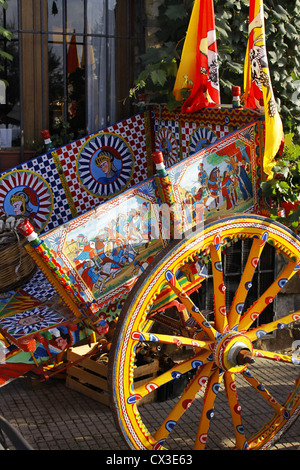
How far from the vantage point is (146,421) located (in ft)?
13.6

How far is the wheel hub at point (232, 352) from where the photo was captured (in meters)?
3.16

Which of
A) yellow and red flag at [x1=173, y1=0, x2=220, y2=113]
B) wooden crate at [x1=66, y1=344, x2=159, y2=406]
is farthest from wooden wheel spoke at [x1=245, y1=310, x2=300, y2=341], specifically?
yellow and red flag at [x1=173, y1=0, x2=220, y2=113]

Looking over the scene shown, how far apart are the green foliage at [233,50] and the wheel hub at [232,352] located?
1792mm

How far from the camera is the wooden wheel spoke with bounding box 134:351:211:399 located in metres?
3.04

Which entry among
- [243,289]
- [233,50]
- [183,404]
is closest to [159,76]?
[233,50]

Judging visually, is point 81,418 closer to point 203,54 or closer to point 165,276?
point 165,276

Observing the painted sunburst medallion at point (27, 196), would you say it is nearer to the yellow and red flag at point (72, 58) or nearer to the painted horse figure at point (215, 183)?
the yellow and red flag at point (72, 58)

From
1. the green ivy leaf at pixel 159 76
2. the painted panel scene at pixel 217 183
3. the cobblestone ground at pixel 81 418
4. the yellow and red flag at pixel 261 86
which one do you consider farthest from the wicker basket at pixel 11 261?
the yellow and red flag at pixel 261 86

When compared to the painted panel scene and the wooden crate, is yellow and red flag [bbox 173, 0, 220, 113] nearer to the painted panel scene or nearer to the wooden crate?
the painted panel scene

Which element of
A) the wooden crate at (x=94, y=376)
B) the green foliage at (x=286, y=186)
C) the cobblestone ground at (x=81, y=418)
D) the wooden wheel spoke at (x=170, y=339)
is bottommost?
the cobblestone ground at (x=81, y=418)

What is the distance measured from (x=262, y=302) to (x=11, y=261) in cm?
151

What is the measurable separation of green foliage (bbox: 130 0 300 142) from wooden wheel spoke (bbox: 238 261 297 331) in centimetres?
151

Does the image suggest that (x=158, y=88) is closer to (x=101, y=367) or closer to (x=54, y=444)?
(x=101, y=367)
